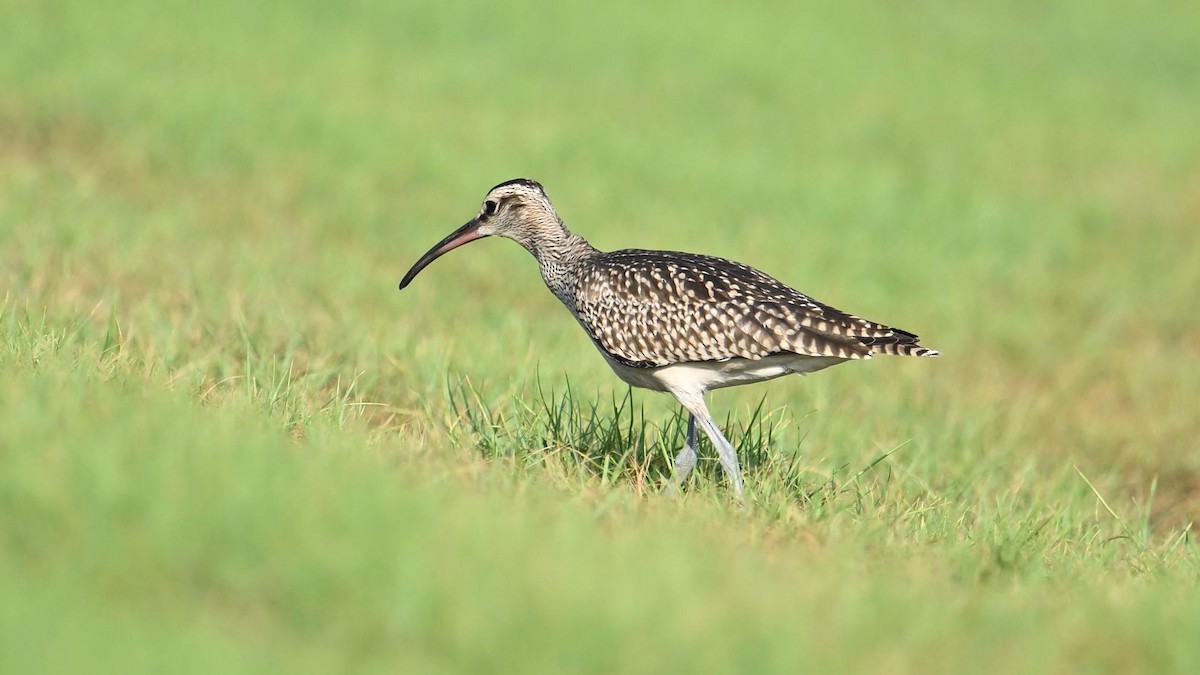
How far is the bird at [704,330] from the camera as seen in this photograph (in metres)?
7.50

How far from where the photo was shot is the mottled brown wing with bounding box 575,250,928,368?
7.52 meters

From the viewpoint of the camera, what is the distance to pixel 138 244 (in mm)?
12000

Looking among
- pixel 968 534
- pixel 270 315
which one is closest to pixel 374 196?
pixel 270 315

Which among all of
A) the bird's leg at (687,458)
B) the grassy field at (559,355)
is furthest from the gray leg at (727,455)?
the bird's leg at (687,458)

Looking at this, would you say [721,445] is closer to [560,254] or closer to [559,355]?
[560,254]

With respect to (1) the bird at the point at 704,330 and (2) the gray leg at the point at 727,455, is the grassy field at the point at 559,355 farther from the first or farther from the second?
(1) the bird at the point at 704,330

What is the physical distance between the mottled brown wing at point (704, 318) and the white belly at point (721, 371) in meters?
0.10

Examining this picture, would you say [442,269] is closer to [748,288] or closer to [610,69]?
[748,288]

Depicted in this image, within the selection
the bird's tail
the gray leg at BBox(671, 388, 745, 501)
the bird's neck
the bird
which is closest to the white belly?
the bird

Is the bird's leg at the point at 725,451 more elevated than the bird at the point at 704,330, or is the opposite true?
the bird at the point at 704,330

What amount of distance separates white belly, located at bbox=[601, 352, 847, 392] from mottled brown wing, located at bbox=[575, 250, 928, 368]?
3.8 inches

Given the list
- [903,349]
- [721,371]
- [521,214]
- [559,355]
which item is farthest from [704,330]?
[559,355]

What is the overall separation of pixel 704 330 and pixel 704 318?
0.07 meters

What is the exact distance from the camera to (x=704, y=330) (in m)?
7.65
